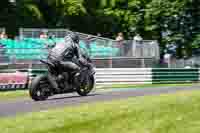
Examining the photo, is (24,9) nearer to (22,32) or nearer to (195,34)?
(195,34)

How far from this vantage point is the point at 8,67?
22.2 meters

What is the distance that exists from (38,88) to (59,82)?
801 mm

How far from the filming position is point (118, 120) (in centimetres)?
905

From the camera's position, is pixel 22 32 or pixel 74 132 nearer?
pixel 74 132

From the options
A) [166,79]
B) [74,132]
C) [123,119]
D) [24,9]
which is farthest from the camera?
[24,9]

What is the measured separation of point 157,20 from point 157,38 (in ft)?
3.88

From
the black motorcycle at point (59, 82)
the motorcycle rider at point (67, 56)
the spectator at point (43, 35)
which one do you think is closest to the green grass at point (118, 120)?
the black motorcycle at point (59, 82)

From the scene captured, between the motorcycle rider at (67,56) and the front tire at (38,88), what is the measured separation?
219mm

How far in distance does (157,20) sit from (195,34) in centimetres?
226

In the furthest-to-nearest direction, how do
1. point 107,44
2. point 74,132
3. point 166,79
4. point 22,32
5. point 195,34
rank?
1. point 195,34
2. point 166,79
3. point 107,44
4. point 22,32
5. point 74,132

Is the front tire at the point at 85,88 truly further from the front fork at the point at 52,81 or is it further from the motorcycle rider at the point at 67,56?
the front fork at the point at 52,81

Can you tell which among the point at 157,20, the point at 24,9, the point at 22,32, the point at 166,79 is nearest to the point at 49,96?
the point at 22,32

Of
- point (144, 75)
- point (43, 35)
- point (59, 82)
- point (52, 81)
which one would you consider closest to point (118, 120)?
point (52, 81)

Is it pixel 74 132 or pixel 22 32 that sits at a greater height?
pixel 22 32
